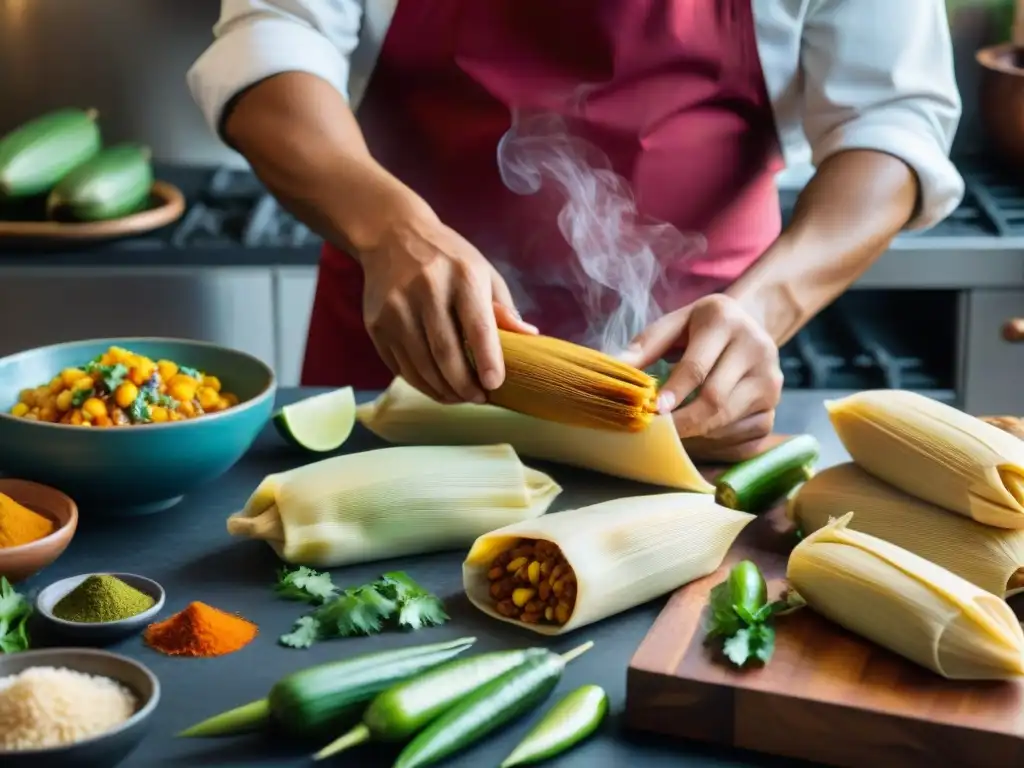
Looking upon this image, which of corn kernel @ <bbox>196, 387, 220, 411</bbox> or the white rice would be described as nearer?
the white rice

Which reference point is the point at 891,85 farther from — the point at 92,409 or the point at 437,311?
the point at 92,409

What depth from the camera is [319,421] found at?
1.55 metres

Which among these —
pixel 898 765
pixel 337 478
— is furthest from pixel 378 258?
pixel 898 765

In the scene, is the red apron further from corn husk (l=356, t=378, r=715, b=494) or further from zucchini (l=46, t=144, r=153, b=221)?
zucchini (l=46, t=144, r=153, b=221)

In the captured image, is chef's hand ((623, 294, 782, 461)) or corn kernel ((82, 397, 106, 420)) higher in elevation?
corn kernel ((82, 397, 106, 420))

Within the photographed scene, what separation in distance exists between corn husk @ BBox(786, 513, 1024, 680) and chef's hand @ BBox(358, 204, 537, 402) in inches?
16.6

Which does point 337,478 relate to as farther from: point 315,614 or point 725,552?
point 725,552

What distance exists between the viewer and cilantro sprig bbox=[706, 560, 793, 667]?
1.01m

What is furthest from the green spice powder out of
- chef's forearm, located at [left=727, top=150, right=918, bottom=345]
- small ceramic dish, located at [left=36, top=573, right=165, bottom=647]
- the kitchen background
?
the kitchen background

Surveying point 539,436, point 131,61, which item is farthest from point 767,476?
point 131,61

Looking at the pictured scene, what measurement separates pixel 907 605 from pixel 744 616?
0.12m

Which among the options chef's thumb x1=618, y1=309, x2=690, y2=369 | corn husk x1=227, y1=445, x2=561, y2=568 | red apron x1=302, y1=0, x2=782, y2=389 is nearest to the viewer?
corn husk x1=227, y1=445, x2=561, y2=568

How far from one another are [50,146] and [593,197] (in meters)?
1.39

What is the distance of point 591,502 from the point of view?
1416 mm
